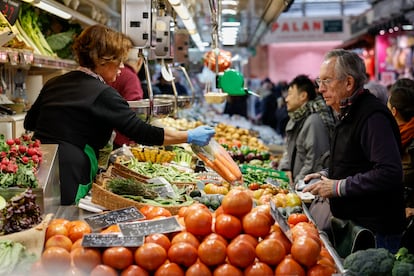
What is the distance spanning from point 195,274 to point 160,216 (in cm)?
63

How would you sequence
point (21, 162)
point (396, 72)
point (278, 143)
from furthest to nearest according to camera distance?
point (396, 72)
point (278, 143)
point (21, 162)

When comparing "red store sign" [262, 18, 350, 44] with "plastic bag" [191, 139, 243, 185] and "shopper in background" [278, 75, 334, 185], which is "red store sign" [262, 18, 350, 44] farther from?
"plastic bag" [191, 139, 243, 185]

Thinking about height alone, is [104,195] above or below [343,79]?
below

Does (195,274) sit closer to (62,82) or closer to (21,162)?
(21,162)

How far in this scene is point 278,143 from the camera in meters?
11.5

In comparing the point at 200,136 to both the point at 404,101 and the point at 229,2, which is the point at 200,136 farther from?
the point at 229,2

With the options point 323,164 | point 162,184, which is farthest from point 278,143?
point 162,184

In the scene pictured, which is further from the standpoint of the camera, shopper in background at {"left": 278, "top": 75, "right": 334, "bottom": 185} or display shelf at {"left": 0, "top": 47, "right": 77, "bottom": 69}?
shopper in background at {"left": 278, "top": 75, "right": 334, "bottom": 185}

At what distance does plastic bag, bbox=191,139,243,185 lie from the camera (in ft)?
A: 14.6

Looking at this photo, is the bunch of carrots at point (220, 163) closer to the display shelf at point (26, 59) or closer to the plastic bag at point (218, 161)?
the plastic bag at point (218, 161)

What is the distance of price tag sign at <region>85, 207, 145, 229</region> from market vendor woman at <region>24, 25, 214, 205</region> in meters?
1.02

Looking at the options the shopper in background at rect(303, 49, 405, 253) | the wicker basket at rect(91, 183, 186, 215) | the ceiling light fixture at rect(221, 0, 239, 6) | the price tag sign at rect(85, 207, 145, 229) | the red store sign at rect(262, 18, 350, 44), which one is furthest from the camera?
the red store sign at rect(262, 18, 350, 44)

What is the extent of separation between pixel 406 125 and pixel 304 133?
1.09m

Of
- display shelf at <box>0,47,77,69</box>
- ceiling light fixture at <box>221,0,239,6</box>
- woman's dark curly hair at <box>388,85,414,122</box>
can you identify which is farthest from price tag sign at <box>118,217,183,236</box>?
ceiling light fixture at <box>221,0,239,6</box>
